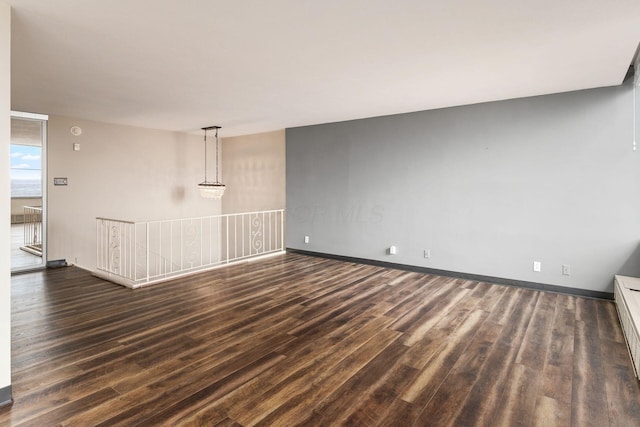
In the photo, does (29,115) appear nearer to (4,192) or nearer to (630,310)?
(4,192)

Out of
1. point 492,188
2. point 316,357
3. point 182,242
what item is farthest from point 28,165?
point 492,188

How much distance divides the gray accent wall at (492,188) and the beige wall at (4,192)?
4668 mm

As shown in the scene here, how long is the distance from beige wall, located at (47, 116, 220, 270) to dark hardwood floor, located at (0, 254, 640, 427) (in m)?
1.59

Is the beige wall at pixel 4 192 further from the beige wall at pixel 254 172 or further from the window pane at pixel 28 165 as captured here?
the beige wall at pixel 254 172

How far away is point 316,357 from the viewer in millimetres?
2695

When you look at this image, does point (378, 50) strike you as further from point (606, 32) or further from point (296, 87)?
point (606, 32)

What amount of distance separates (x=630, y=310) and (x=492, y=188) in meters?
2.18

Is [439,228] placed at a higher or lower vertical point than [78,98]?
lower

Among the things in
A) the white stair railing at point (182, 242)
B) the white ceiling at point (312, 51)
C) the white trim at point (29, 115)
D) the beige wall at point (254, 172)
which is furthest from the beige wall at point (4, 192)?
the beige wall at point (254, 172)

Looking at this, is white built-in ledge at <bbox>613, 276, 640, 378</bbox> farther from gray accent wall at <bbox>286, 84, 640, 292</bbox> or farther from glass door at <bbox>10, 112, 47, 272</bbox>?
glass door at <bbox>10, 112, 47, 272</bbox>

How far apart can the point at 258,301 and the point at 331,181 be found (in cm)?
299

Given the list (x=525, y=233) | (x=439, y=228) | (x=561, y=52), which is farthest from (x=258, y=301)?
(x=561, y=52)

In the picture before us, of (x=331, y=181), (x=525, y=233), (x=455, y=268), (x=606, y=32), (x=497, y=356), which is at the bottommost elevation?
(x=497, y=356)

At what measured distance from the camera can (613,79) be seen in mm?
3707
